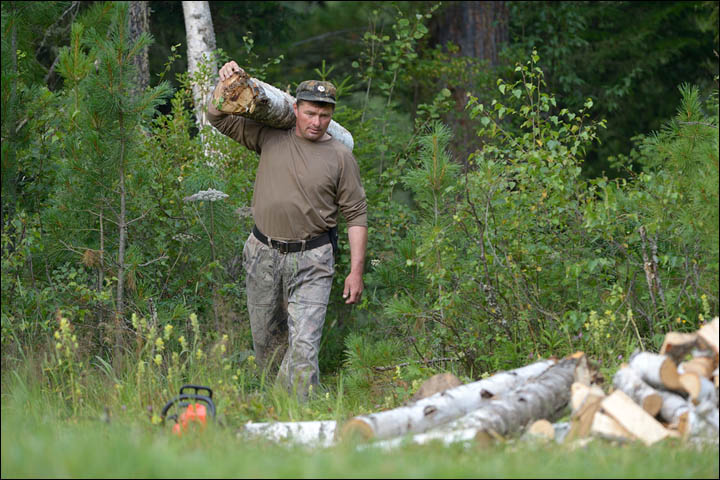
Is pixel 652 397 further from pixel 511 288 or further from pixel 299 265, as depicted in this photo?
pixel 299 265

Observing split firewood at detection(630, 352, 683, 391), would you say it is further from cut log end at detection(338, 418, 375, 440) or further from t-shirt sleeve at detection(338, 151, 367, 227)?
t-shirt sleeve at detection(338, 151, 367, 227)

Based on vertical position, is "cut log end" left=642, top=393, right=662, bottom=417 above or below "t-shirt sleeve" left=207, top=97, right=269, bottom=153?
below

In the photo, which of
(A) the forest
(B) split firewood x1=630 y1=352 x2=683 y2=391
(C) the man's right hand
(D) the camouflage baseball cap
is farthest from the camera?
(D) the camouflage baseball cap

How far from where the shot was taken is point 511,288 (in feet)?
21.3

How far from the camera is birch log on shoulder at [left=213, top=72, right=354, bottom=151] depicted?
6281 mm

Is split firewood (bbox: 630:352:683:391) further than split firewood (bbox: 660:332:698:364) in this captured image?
No

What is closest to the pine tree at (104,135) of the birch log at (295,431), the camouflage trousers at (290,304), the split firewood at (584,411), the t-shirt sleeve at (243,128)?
Answer: the t-shirt sleeve at (243,128)

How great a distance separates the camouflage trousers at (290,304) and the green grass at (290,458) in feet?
5.25

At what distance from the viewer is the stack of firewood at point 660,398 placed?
4539mm

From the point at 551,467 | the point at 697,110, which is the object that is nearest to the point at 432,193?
the point at 697,110

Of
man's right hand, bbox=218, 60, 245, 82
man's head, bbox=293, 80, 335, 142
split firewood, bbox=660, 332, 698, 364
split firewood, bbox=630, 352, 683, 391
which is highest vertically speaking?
man's right hand, bbox=218, 60, 245, 82

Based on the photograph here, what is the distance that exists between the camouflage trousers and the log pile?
4.44 ft

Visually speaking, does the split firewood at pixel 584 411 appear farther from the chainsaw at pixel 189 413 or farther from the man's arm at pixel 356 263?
the man's arm at pixel 356 263

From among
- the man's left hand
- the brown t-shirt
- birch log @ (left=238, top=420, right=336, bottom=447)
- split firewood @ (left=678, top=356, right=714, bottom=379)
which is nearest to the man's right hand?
the brown t-shirt
